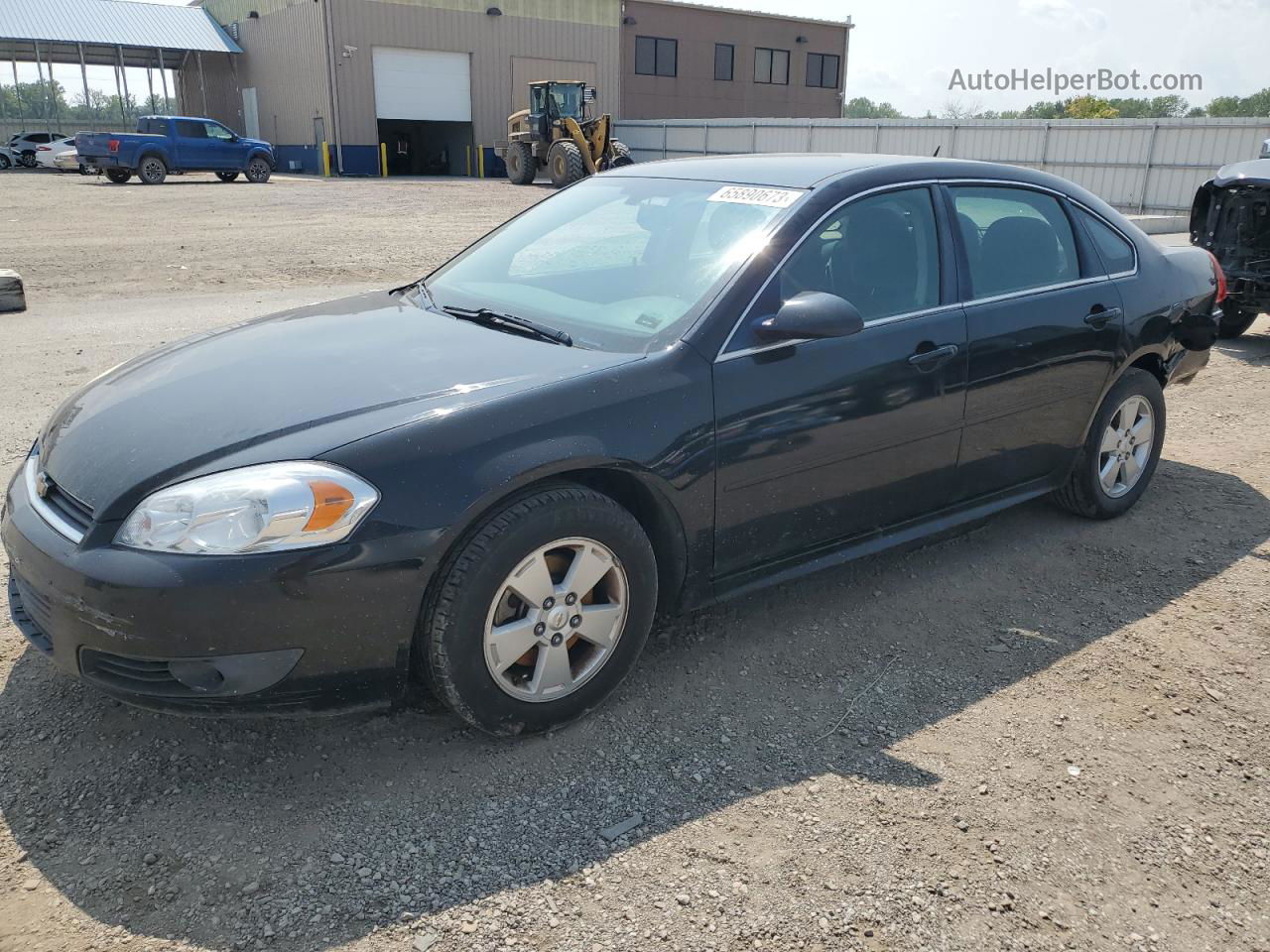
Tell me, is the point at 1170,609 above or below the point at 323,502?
below

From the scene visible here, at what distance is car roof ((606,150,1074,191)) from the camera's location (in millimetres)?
3662

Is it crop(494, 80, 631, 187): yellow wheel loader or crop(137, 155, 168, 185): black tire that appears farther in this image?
crop(137, 155, 168, 185): black tire

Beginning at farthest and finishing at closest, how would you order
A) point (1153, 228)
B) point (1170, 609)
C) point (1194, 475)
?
point (1153, 228), point (1194, 475), point (1170, 609)

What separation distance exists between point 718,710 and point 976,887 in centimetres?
95

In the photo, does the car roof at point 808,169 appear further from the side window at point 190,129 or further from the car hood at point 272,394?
the side window at point 190,129

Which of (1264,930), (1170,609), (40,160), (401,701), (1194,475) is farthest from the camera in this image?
(40,160)

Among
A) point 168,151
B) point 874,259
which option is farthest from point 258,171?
point 874,259

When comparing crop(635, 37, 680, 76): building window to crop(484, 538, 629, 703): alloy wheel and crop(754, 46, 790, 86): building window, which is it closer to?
crop(754, 46, 790, 86): building window

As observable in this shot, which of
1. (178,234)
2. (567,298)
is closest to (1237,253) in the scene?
(567,298)

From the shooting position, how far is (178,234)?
1605 centimetres

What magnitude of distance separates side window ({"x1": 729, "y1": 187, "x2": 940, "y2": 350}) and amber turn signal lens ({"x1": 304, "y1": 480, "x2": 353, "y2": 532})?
4.93 feet

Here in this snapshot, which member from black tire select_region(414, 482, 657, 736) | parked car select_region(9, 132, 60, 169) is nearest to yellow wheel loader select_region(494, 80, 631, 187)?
parked car select_region(9, 132, 60, 169)

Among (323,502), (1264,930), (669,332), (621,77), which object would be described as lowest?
(1264,930)

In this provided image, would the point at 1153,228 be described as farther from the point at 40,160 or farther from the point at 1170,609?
the point at 40,160
